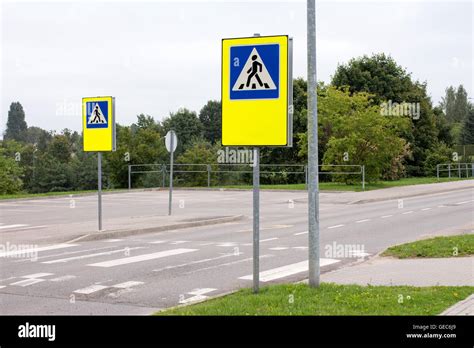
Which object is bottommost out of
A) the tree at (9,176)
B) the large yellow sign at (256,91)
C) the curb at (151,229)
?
the curb at (151,229)

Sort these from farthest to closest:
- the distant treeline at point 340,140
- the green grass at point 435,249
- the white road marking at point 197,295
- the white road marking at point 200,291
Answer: the distant treeline at point 340,140 → the green grass at point 435,249 → the white road marking at point 200,291 → the white road marking at point 197,295


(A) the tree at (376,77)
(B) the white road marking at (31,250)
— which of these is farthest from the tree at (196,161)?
(B) the white road marking at (31,250)

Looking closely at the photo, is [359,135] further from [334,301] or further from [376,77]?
[334,301]

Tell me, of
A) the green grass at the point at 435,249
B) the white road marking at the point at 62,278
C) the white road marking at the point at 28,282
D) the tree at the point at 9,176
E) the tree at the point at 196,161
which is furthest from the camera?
the tree at the point at 9,176

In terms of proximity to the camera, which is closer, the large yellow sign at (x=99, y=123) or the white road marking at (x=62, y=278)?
the white road marking at (x=62, y=278)

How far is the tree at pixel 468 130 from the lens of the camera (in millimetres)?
82625

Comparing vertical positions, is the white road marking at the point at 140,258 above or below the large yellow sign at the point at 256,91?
below

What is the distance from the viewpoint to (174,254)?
43.3ft

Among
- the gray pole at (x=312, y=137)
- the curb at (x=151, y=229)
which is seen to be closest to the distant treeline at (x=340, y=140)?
the curb at (x=151, y=229)

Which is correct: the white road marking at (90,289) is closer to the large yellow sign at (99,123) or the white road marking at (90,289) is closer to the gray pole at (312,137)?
the gray pole at (312,137)

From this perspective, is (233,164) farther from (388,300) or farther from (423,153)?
(388,300)

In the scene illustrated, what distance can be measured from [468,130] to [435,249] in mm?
75838

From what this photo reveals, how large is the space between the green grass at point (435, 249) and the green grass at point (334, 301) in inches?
134

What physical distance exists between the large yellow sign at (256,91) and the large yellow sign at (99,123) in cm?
829
